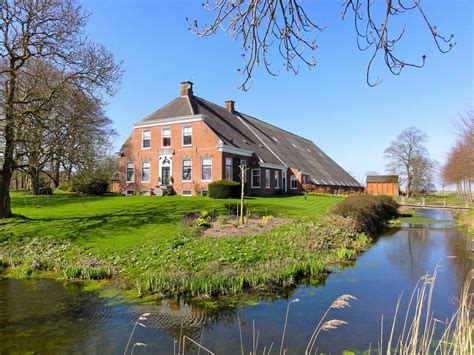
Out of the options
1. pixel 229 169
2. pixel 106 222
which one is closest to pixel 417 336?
pixel 106 222

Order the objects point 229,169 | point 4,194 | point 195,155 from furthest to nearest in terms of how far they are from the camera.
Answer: point 195,155, point 229,169, point 4,194

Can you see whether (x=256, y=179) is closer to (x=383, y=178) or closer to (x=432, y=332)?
(x=432, y=332)

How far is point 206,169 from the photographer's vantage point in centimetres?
2819

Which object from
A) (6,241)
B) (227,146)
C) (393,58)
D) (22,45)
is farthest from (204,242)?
(227,146)

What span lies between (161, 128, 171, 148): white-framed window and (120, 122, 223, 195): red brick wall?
0.20 metres

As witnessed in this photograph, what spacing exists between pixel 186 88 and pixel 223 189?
1232 centimetres

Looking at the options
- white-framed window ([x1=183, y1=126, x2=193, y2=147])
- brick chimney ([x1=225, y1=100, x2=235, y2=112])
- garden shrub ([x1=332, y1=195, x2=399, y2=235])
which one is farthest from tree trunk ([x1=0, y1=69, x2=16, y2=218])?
brick chimney ([x1=225, y1=100, x2=235, y2=112])

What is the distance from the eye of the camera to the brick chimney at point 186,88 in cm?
3216

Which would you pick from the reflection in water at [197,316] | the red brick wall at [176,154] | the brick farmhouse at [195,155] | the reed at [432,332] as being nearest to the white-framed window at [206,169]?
the brick farmhouse at [195,155]

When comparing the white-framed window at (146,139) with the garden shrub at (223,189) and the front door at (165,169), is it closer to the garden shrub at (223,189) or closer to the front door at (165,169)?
the front door at (165,169)

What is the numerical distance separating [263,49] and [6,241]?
13.0 metres

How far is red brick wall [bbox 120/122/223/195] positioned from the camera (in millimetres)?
28022

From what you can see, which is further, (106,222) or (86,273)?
(106,222)

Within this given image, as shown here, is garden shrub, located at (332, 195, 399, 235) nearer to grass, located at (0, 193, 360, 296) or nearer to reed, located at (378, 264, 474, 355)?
grass, located at (0, 193, 360, 296)
